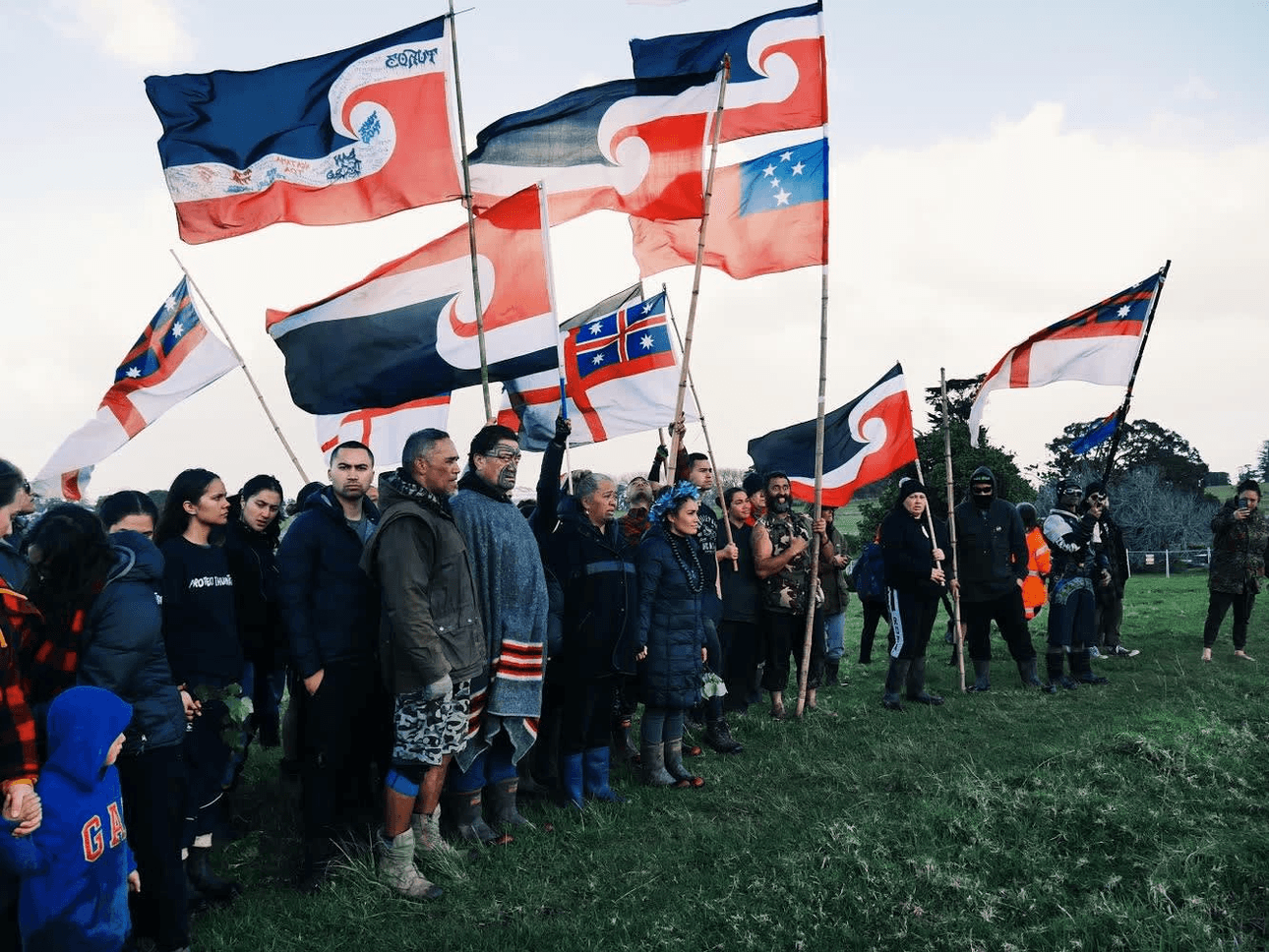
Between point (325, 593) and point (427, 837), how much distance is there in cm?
147

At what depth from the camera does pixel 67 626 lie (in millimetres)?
3637

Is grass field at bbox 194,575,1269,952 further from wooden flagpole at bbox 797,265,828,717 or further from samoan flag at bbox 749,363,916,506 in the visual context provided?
samoan flag at bbox 749,363,916,506

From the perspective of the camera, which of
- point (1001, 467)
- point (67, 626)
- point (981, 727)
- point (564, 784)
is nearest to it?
point (67, 626)

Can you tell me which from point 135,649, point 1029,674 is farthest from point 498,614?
point 1029,674

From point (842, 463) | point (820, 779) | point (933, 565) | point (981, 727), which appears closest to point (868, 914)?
point (820, 779)

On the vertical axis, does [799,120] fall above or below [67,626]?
above

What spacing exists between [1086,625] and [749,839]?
6610 mm

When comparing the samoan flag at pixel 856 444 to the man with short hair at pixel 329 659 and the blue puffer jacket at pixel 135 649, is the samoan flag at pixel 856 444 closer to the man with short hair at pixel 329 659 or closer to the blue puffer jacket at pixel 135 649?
the man with short hair at pixel 329 659

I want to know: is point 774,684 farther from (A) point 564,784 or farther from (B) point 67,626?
(B) point 67,626

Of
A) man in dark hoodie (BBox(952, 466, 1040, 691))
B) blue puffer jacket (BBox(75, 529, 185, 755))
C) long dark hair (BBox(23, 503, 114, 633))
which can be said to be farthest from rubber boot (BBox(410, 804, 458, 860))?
man in dark hoodie (BBox(952, 466, 1040, 691))

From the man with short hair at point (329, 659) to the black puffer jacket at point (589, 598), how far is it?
1505 mm

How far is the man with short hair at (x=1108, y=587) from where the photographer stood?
38.1 feet

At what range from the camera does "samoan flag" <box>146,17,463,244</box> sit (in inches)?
292

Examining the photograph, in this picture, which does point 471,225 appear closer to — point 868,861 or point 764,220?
point 764,220
